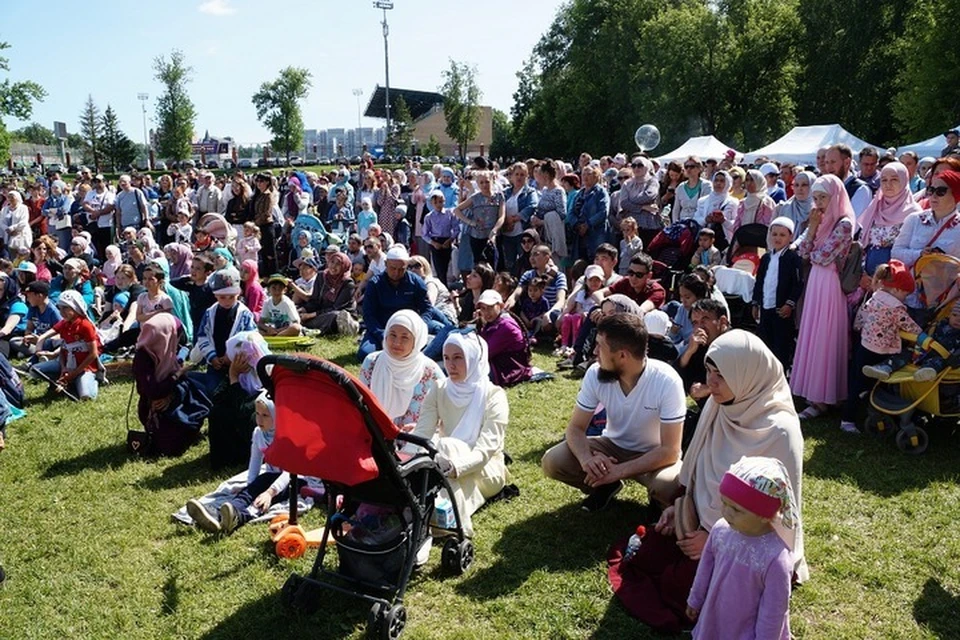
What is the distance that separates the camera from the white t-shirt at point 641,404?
14.3 feet

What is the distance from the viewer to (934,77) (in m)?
28.5

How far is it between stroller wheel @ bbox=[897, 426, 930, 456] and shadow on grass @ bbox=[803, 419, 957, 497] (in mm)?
47

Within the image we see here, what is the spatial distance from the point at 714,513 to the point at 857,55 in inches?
1623

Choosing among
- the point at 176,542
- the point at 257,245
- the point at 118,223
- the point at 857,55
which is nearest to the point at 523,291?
the point at 257,245

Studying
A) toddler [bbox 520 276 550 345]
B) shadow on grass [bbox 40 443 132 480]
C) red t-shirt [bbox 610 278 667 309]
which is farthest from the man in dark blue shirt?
shadow on grass [bbox 40 443 132 480]

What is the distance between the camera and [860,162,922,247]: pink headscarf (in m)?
6.14

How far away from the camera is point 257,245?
1190 cm

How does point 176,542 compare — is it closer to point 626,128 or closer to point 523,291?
point 523,291

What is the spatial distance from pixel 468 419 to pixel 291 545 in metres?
1.27

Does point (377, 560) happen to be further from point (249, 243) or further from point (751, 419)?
point (249, 243)

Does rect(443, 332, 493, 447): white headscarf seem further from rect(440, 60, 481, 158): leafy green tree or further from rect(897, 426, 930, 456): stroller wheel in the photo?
rect(440, 60, 481, 158): leafy green tree

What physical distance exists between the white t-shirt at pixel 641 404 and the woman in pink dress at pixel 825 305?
241 cm

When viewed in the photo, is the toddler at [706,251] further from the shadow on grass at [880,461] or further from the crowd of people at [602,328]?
the shadow on grass at [880,461]

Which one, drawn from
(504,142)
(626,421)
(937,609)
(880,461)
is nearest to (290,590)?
(626,421)
